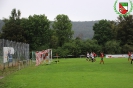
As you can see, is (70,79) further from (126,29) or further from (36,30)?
(126,29)

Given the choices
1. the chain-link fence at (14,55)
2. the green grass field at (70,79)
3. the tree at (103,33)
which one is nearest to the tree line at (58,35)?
the tree at (103,33)

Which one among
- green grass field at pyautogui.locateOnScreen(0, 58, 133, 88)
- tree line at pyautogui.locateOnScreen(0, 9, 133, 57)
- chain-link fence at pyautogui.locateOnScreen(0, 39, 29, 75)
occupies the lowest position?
green grass field at pyautogui.locateOnScreen(0, 58, 133, 88)

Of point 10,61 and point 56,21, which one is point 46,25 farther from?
point 10,61

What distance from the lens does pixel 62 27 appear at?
342ft

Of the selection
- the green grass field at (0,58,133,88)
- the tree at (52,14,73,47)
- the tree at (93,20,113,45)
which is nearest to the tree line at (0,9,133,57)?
the tree at (52,14,73,47)

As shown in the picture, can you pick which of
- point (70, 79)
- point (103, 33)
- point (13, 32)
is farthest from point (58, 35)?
point (70, 79)

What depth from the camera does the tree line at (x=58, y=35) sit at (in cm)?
8812

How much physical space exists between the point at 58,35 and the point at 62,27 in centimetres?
363

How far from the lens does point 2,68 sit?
29.3m

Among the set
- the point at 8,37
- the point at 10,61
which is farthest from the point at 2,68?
the point at 8,37

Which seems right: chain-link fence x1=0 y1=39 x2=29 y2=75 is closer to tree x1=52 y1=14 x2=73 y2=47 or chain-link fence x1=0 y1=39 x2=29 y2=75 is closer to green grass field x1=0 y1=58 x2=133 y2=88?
green grass field x1=0 y1=58 x2=133 y2=88

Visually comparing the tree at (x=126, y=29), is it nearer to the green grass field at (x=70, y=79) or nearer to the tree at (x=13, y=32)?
the tree at (x=13, y=32)

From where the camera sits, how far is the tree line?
8812 centimetres

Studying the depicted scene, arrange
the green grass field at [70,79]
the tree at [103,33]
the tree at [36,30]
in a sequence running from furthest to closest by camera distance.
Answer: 1. the tree at [103,33]
2. the tree at [36,30]
3. the green grass field at [70,79]
